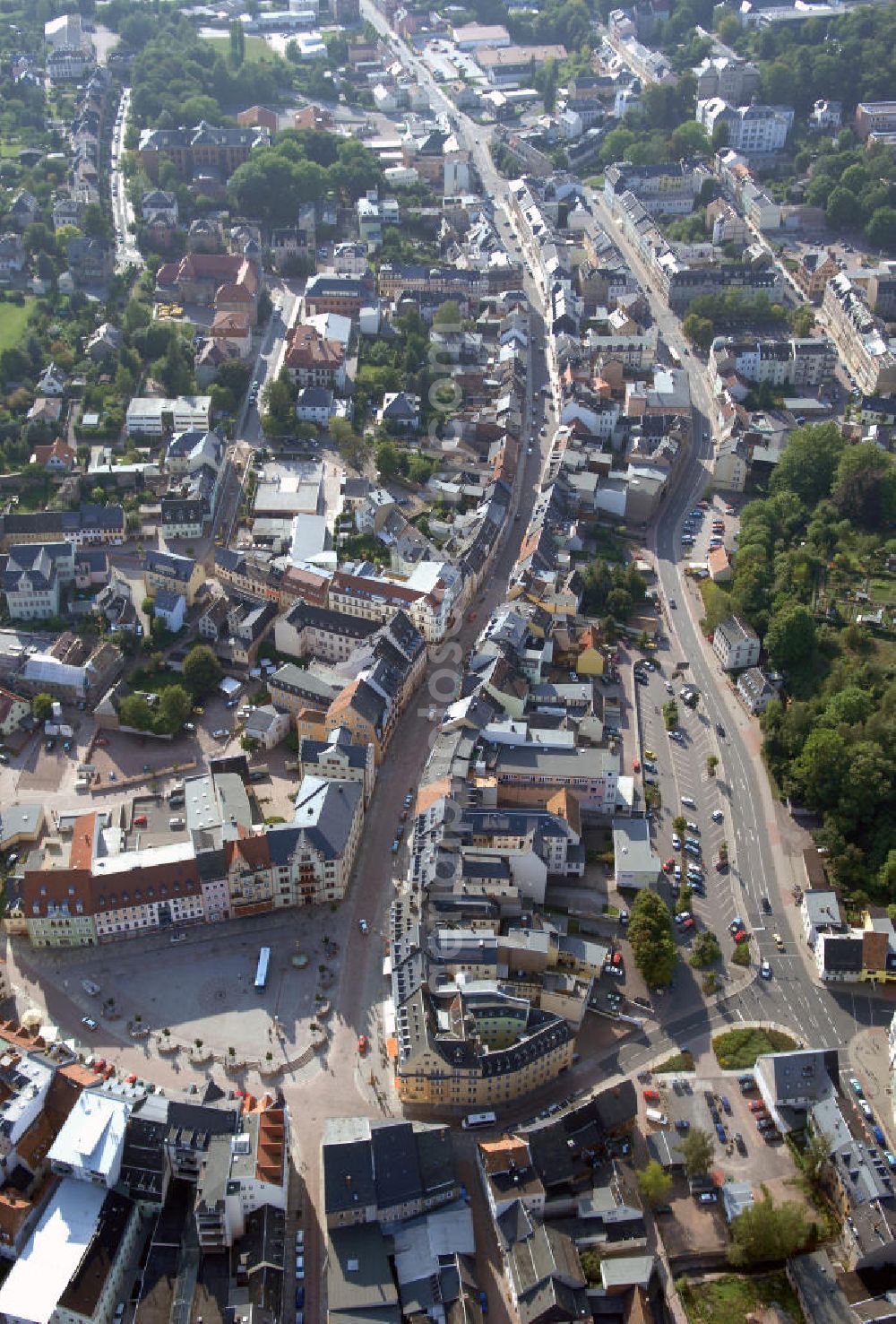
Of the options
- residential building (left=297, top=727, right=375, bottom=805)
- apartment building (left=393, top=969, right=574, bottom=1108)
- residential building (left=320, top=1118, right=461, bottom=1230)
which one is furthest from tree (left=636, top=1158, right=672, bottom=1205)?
residential building (left=297, top=727, right=375, bottom=805)

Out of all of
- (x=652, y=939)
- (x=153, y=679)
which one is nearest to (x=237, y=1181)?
(x=652, y=939)

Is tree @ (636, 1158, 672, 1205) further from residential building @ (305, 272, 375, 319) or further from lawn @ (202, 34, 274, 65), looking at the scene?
lawn @ (202, 34, 274, 65)

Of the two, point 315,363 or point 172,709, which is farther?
point 315,363

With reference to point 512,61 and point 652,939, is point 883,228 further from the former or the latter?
point 652,939

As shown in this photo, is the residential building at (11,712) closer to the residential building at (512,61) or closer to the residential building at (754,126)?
the residential building at (754,126)

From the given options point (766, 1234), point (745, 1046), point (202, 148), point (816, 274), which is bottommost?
point (745, 1046)

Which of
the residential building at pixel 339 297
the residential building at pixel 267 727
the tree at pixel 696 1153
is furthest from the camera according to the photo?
the residential building at pixel 339 297

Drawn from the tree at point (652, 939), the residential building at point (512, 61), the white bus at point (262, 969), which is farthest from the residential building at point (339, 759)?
the residential building at point (512, 61)
